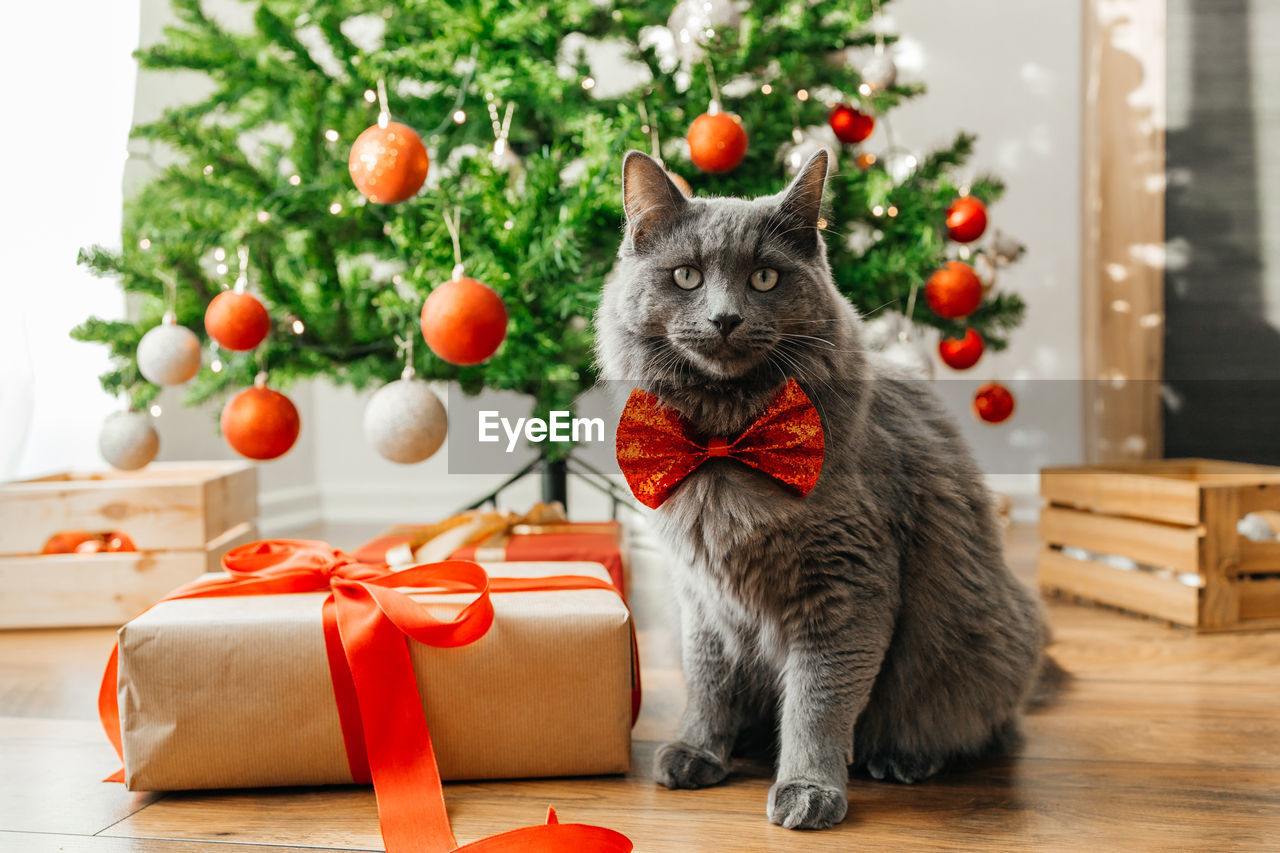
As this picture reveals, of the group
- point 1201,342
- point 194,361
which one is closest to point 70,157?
point 194,361

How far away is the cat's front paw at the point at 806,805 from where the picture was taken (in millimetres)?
864

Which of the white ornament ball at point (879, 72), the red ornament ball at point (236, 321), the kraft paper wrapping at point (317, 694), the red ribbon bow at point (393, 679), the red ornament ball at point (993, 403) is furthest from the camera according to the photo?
the red ornament ball at point (993, 403)

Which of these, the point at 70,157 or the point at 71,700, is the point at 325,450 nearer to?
the point at 70,157

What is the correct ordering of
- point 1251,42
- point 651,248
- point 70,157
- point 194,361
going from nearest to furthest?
point 651,248, point 194,361, point 70,157, point 1251,42

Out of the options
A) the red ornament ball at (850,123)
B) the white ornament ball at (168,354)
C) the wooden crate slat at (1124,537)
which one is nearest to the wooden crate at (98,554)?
the white ornament ball at (168,354)

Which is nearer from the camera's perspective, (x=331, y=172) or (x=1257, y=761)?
(x=1257, y=761)

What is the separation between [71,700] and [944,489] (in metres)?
1.15

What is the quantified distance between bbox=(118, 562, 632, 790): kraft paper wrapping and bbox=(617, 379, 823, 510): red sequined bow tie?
0.54ft

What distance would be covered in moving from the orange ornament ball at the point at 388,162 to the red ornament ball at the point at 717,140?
39 centimetres

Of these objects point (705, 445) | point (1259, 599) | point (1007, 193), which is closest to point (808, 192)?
point (705, 445)

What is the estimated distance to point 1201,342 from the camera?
2553mm

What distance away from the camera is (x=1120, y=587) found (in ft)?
5.50

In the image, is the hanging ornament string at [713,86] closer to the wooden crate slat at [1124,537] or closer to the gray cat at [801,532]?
the gray cat at [801,532]

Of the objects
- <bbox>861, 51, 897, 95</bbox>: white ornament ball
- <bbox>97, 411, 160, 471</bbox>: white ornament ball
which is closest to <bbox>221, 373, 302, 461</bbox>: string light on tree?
<bbox>97, 411, 160, 471</bbox>: white ornament ball
